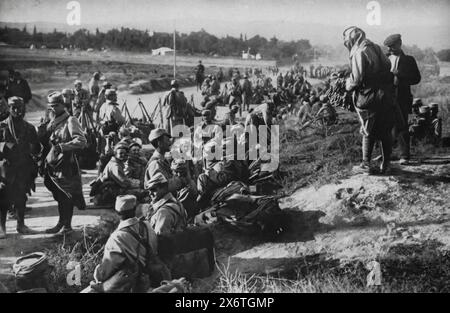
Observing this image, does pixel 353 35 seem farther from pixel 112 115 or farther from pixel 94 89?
pixel 94 89

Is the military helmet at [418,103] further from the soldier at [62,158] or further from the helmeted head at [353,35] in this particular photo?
Result: the soldier at [62,158]

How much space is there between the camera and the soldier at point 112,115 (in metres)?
7.55

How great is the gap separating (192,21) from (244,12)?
0.84m

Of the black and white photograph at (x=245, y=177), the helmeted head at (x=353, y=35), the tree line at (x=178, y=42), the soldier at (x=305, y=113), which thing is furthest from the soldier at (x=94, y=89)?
the helmeted head at (x=353, y=35)

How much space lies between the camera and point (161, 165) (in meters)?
5.21

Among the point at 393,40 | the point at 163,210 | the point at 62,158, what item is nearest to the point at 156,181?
the point at 163,210

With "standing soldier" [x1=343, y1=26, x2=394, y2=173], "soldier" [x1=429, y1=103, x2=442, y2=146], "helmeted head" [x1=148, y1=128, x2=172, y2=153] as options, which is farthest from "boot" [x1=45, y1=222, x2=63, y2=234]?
"soldier" [x1=429, y1=103, x2=442, y2=146]

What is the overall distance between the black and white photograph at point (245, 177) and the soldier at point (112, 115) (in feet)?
0.07

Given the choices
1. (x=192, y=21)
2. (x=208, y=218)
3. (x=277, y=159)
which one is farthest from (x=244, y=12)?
(x=208, y=218)

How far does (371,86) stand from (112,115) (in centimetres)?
412

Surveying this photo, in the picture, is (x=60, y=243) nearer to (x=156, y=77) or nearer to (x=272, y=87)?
(x=272, y=87)

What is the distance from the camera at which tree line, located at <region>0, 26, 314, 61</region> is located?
7.91 metres

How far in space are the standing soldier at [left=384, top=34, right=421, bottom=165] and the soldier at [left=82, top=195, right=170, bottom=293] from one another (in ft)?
11.7

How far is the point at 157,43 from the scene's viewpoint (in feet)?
29.9
